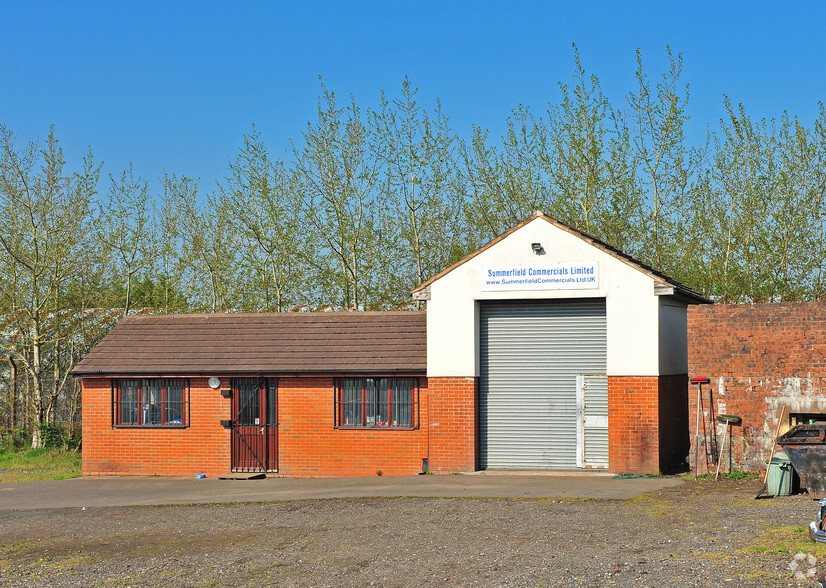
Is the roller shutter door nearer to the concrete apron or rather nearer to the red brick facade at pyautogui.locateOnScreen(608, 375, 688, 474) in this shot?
the concrete apron

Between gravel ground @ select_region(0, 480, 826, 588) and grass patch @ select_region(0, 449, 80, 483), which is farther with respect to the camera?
grass patch @ select_region(0, 449, 80, 483)

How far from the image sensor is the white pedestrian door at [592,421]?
19672 mm

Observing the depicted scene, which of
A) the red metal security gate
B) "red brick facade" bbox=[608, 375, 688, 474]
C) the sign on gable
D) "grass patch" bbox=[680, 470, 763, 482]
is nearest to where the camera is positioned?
"grass patch" bbox=[680, 470, 763, 482]

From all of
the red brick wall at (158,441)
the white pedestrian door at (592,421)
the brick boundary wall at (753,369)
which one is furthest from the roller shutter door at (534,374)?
the red brick wall at (158,441)

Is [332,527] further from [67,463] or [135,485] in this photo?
[67,463]

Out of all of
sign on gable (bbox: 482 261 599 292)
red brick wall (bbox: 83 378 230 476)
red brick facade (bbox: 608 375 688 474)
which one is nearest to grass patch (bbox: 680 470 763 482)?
red brick facade (bbox: 608 375 688 474)

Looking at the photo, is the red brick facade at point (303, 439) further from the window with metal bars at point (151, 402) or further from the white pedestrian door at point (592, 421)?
the white pedestrian door at point (592, 421)

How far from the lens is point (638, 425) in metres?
19.0

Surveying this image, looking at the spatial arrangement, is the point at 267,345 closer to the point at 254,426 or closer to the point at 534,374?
the point at 254,426

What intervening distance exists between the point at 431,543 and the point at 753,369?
8689 mm

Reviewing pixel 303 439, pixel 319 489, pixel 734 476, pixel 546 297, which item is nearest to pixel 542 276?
pixel 546 297

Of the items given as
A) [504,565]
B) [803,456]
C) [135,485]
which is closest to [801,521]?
[803,456]

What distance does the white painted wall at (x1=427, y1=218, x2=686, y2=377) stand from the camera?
62.4ft

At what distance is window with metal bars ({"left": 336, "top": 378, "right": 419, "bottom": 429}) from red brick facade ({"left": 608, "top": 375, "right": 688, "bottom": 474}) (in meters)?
4.48
